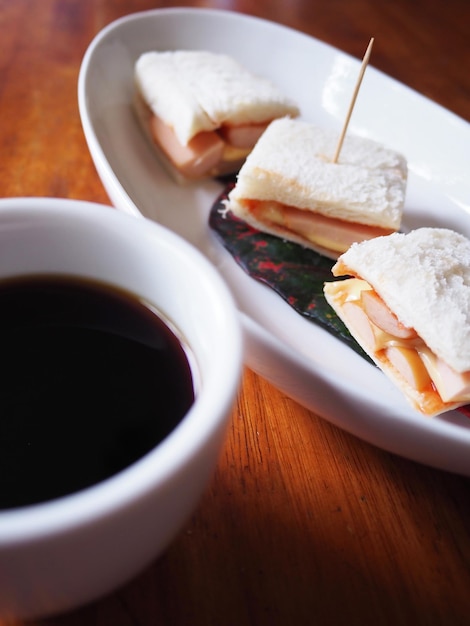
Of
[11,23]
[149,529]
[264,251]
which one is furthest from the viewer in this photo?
[11,23]

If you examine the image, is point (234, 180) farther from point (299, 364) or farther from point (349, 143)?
point (299, 364)

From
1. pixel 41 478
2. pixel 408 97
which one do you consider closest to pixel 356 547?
pixel 41 478

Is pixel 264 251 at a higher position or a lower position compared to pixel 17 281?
lower

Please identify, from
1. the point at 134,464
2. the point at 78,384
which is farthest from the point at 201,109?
the point at 134,464

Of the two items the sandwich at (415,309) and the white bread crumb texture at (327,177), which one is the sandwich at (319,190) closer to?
the white bread crumb texture at (327,177)

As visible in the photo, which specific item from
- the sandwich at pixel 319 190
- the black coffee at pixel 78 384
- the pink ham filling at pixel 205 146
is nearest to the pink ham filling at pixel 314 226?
the sandwich at pixel 319 190

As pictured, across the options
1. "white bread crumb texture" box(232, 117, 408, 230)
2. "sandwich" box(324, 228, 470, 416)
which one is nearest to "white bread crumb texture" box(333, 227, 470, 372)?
"sandwich" box(324, 228, 470, 416)

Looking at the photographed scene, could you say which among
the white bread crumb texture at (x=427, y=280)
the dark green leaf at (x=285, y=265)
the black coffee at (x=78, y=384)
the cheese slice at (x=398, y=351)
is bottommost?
the dark green leaf at (x=285, y=265)
